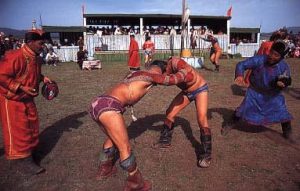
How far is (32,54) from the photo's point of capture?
173 inches

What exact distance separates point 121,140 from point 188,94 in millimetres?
1545

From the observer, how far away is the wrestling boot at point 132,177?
3738 mm

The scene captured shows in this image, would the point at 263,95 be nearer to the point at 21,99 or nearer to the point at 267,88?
the point at 267,88

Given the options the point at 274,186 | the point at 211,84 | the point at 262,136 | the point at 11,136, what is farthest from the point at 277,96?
the point at 211,84

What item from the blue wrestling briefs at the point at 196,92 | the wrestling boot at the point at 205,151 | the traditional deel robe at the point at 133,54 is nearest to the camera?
the wrestling boot at the point at 205,151

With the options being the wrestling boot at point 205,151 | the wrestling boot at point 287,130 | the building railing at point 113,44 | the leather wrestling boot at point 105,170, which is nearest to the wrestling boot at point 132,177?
the leather wrestling boot at point 105,170

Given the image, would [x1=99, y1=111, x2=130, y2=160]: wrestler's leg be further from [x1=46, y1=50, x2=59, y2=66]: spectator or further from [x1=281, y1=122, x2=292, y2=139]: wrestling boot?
[x1=46, y1=50, x2=59, y2=66]: spectator

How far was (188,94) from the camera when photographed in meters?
4.84

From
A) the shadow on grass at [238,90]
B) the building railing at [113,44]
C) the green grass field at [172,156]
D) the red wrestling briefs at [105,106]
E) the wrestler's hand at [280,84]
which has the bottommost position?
the green grass field at [172,156]

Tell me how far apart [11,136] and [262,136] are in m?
4.22

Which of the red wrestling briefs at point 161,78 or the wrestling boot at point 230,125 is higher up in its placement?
the red wrestling briefs at point 161,78

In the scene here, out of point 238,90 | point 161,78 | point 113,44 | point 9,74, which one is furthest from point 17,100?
point 113,44

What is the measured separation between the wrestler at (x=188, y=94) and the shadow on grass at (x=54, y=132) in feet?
6.30

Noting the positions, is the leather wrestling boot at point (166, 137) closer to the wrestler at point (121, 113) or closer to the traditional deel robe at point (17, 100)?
the wrestler at point (121, 113)
